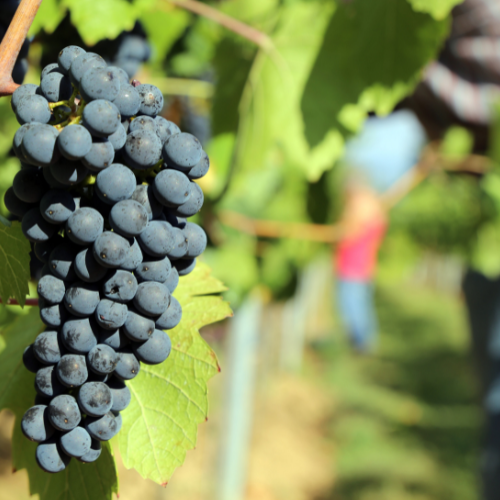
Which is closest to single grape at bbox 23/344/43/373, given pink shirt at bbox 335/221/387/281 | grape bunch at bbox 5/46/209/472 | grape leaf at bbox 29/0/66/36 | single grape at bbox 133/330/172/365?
grape bunch at bbox 5/46/209/472

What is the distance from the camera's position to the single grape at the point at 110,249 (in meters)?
0.45

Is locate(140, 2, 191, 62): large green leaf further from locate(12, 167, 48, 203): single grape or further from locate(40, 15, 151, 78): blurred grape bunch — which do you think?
locate(12, 167, 48, 203): single grape

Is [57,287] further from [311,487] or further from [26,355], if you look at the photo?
[311,487]

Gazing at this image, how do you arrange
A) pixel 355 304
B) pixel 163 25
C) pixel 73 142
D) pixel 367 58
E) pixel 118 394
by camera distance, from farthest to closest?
1. pixel 355 304
2. pixel 163 25
3. pixel 367 58
4. pixel 118 394
5. pixel 73 142

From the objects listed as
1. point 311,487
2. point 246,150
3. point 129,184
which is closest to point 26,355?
point 129,184

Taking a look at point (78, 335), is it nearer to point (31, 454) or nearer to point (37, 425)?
point (37, 425)

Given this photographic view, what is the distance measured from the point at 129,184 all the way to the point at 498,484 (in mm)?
2121

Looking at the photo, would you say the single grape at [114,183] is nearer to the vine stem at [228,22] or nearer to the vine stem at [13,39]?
the vine stem at [13,39]

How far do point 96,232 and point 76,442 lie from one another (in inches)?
7.7

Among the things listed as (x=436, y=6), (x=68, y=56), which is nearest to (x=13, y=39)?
(x=68, y=56)

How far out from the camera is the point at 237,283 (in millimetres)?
2049

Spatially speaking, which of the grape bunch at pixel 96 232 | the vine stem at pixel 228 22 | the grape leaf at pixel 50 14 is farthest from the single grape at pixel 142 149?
the vine stem at pixel 228 22

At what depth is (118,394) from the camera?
0.52m

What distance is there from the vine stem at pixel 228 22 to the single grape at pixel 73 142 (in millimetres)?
606
